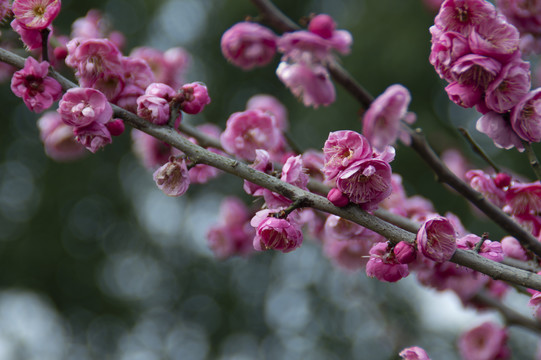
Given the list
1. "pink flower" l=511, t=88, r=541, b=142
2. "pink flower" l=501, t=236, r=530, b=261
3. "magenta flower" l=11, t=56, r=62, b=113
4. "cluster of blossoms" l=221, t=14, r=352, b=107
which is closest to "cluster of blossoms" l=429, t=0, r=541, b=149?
"pink flower" l=511, t=88, r=541, b=142

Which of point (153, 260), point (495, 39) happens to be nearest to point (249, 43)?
point (495, 39)

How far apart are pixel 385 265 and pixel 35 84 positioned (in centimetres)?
81

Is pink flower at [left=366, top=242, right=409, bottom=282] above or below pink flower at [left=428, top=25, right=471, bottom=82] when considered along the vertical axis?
below

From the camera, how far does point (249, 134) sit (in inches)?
60.2

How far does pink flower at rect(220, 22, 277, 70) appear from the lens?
155 centimetres

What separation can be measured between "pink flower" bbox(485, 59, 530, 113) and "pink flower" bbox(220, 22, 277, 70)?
2.62ft

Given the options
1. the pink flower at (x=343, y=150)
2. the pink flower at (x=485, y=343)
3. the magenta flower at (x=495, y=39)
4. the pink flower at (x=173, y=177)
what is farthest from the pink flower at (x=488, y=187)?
the pink flower at (x=485, y=343)

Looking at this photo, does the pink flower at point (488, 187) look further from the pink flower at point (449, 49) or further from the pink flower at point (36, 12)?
the pink flower at point (36, 12)

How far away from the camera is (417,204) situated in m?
1.66

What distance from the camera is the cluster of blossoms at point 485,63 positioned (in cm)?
94

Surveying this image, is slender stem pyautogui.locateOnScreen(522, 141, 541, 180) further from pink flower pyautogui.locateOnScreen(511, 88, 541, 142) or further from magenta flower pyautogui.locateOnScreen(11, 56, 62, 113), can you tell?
magenta flower pyautogui.locateOnScreen(11, 56, 62, 113)

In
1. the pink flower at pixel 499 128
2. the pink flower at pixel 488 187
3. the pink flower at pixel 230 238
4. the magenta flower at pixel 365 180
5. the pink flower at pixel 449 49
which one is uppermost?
the pink flower at pixel 449 49

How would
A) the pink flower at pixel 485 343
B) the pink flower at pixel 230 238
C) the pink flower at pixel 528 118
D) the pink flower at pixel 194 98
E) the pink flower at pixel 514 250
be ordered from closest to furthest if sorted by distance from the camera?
the pink flower at pixel 528 118 → the pink flower at pixel 194 98 → the pink flower at pixel 514 250 → the pink flower at pixel 485 343 → the pink flower at pixel 230 238

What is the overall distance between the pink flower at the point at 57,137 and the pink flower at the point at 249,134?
594 mm
